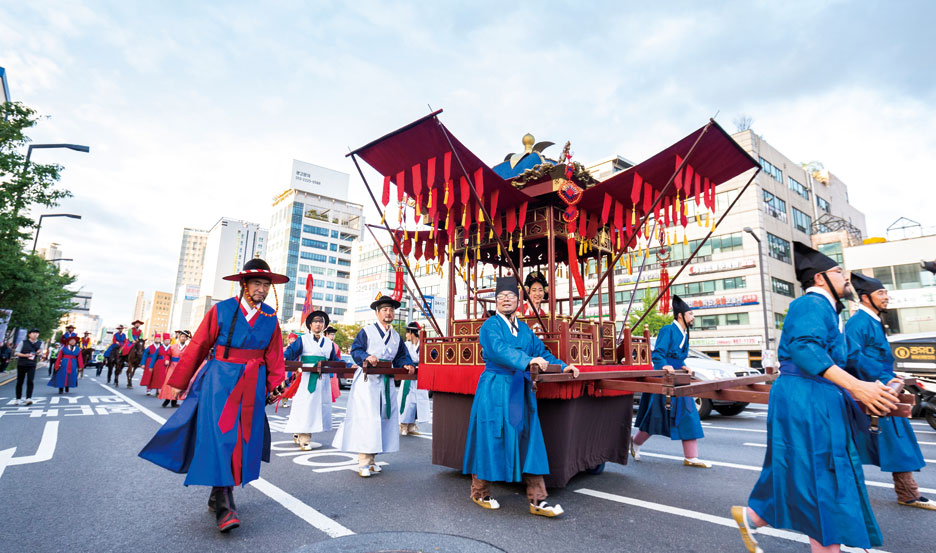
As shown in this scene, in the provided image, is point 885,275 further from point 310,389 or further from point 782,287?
point 310,389

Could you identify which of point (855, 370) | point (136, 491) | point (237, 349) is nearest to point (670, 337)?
point (855, 370)

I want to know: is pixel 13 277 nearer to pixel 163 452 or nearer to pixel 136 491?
pixel 136 491

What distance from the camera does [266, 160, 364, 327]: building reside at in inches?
3137

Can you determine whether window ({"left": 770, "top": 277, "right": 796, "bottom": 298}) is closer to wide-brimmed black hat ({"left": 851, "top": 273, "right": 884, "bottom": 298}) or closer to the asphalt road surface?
the asphalt road surface

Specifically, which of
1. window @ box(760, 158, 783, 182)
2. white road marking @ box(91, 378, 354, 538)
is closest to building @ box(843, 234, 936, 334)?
window @ box(760, 158, 783, 182)

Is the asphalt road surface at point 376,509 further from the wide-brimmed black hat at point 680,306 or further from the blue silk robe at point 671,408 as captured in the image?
the wide-brimmed black hat at point 680,306

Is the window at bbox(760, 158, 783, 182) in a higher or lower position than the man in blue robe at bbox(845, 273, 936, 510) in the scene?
higher

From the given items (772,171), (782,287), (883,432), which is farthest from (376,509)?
(772,171)

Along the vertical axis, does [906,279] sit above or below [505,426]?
above

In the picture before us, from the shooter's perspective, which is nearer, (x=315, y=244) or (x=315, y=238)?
(x=315, y=244)

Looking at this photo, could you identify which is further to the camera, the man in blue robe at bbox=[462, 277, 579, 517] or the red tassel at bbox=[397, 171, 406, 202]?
the red tassel at bbox=[397, 171, 406, 202]

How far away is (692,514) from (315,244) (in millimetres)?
83262

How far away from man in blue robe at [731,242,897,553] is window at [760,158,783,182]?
38.3 m

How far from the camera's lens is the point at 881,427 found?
13.6 feet
